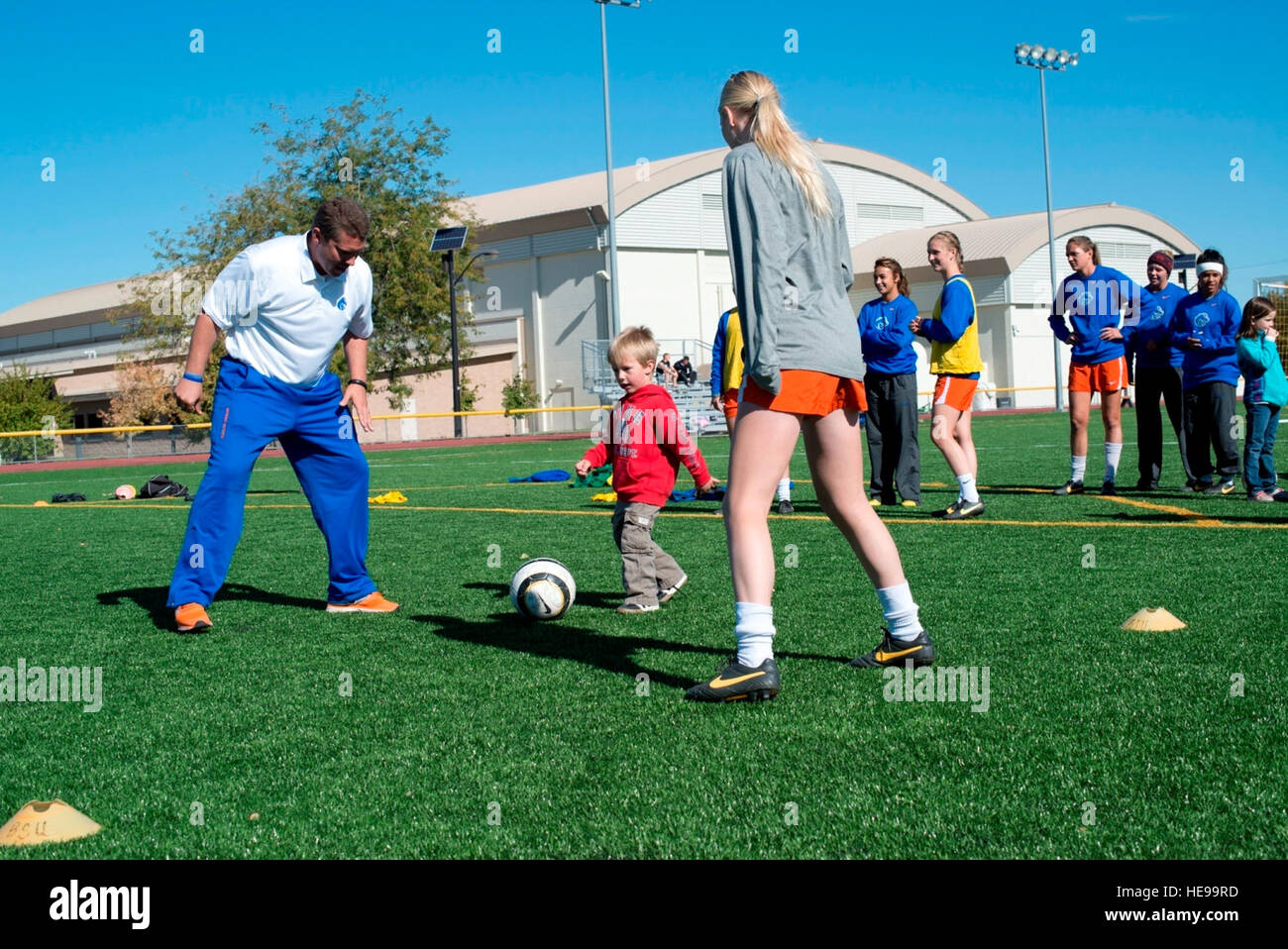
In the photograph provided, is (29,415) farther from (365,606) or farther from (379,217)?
(365,606)

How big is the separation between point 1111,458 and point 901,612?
7.33 metres

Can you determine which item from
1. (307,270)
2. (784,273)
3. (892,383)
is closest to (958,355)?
(892,383)

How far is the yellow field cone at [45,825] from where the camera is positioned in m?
3.00

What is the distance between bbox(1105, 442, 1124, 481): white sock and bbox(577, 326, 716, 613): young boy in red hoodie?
19.2ft

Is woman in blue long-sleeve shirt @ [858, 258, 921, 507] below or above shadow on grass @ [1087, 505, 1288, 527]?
above

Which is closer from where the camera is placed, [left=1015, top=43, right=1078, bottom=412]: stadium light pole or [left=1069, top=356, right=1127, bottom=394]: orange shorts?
[left=1069, top=356, right=1127, bottom=394]: orange shorts

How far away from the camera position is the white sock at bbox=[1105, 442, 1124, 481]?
35.7ft

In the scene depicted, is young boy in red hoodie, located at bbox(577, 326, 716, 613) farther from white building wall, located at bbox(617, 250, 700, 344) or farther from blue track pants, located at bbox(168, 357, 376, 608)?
white building wall, located at bbox(617, 250, 700, 344)

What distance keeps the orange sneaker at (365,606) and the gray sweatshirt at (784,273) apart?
2985 millimetres

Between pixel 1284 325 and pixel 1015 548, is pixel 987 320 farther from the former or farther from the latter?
pixel 1015 548

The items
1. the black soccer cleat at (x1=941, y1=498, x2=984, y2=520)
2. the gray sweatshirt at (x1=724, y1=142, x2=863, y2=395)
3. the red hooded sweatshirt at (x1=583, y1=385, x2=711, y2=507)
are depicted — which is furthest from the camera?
the black soccer cleat at (x1=941, y1=498, x2=984, y2=520)

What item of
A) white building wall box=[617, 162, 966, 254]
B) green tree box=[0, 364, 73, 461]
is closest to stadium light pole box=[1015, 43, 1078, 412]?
white building wall box=[617, 162, 966, 254]

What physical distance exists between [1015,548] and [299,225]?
38856mm

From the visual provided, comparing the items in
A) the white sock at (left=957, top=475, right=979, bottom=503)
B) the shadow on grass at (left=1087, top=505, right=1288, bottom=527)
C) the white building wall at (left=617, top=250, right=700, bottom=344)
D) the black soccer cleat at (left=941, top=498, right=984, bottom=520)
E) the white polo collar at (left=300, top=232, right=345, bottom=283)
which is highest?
the white building wall at (left=617, top=250, right=700, bottom=344)
